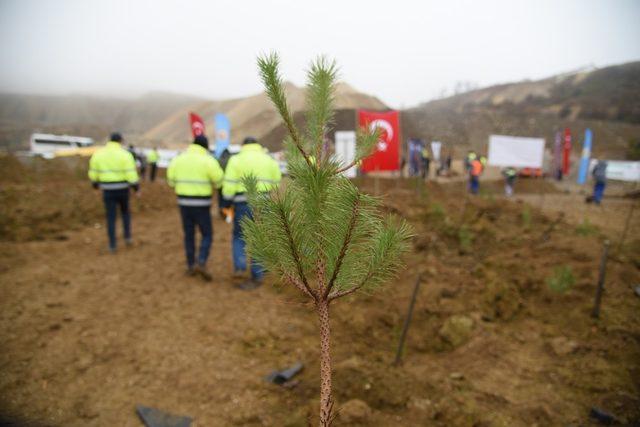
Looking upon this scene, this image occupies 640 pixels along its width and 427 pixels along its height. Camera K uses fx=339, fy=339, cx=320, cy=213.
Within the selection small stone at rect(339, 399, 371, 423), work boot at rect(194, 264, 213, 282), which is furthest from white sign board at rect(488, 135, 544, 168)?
small stone at rect(339, 399, 371, 423)

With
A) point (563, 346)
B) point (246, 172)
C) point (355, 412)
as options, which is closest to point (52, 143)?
point (246, 172)

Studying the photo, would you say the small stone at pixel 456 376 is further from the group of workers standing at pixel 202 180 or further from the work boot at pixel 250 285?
the work boot at pixel 250 285

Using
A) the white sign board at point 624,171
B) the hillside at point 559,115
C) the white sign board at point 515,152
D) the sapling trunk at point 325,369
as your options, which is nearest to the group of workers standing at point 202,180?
the sapling trunk at point 325,369

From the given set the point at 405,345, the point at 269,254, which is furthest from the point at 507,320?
the point at 269,254

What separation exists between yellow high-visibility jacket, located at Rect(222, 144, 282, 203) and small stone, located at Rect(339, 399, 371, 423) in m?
2.24

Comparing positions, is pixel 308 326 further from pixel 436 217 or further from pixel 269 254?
pixel 436 217

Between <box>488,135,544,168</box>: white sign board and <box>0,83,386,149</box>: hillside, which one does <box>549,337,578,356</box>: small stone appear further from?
<box>0,83,386,149</box>: hillside

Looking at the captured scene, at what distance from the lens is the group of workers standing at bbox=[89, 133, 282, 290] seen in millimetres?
3818

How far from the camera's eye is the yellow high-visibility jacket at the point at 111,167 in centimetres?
475

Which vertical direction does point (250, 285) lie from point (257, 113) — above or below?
below

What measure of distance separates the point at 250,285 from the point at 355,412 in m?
2.44

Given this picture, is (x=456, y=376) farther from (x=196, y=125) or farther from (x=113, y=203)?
(x=196, y=125)

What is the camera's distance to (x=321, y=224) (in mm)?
1205

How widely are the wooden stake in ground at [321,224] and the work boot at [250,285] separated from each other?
3.04 metres
